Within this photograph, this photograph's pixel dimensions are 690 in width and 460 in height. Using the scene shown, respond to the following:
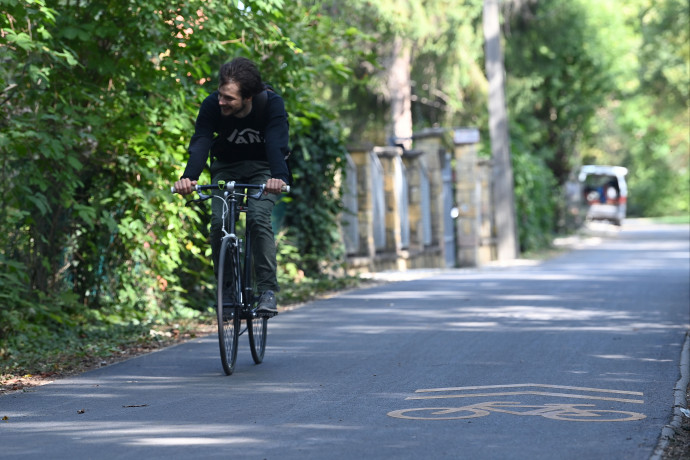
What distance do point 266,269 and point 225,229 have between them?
41 cm

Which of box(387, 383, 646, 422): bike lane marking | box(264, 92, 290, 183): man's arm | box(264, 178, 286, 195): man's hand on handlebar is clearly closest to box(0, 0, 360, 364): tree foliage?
box(264, 92, 290, 183): man's arm

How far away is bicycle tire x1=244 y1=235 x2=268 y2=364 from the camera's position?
8508mm

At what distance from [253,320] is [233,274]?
0.62 meters

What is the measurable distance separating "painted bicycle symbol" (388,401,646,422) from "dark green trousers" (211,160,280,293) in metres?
2.19

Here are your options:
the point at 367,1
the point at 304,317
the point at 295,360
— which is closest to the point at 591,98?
the point at 367,1

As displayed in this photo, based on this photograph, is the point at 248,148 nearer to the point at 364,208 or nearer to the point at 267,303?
the point at 267,303

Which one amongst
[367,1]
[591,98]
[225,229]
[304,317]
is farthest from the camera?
[591,98]

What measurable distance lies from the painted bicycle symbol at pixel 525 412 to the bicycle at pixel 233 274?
192 centimetres

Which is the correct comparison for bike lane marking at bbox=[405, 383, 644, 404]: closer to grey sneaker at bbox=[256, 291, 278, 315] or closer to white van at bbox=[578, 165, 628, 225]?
grey sneaker at bbox=[256, 291, 278, 315]

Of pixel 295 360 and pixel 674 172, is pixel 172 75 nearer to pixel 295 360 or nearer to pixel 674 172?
pixel 295 360

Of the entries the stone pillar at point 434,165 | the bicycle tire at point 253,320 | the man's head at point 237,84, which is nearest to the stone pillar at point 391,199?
the stone pillar at point 434,165

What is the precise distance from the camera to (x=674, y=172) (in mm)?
74312

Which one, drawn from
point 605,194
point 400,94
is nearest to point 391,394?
Answer: point 400,94

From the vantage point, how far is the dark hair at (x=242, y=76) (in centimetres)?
821
